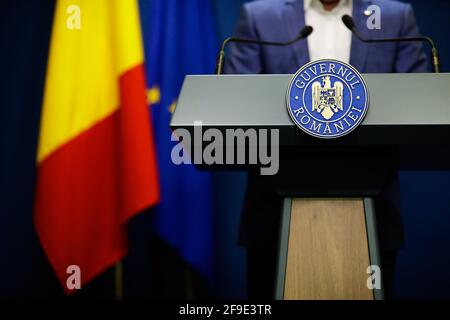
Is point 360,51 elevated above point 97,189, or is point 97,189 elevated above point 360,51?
point 360,51

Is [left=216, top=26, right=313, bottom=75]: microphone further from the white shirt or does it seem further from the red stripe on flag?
the red stripe on flag

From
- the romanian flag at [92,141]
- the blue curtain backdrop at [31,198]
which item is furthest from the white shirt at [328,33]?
the blue curtain backdrop at [31,198]

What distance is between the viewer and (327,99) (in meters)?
0.91

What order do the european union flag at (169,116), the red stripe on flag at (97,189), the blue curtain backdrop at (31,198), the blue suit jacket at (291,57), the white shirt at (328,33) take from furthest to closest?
the blue curtain backdrop at (31,198), the european union flag at (169,116), the red stripe on flag at (97,189), the white shirt at (328,33), the blue suit jacket at (291,57)

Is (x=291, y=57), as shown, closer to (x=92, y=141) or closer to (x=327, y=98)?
(x=327, y=98)

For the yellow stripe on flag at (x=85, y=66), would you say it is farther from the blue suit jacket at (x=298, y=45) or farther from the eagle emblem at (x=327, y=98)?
the eagle emblem at (x=327, y=98)

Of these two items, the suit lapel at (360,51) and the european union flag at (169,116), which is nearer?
the suit lapel at (360,51)

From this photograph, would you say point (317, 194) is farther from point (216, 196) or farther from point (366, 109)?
point (216, 196)

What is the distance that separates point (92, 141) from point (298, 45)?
0.92 m

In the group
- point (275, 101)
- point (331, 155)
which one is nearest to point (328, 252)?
point (331, 155)

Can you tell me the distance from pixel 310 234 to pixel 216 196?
1.48m

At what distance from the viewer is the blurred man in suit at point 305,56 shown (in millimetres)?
1381

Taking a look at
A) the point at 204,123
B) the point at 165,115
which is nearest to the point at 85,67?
the point at 165,115

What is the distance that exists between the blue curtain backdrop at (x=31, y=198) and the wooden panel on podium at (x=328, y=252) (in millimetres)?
1411
